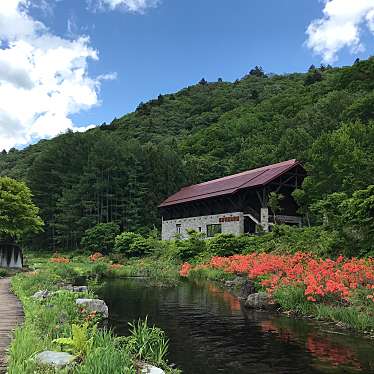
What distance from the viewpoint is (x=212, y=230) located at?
3909 cm

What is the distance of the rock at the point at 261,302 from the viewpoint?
1476 cm

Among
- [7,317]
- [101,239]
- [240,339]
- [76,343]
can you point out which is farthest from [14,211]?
[76,343]

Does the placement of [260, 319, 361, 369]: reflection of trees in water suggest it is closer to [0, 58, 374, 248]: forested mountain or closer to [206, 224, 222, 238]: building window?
[0, 58, 374, 248]: forested mountain

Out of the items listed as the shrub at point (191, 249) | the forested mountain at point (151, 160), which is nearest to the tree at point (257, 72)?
the forested mountain at point (151, 160)

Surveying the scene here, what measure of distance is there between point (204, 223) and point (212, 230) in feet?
4.87

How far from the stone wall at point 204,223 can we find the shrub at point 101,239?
216 inches

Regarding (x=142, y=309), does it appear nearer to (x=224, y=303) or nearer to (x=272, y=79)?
(x=224, y=303)

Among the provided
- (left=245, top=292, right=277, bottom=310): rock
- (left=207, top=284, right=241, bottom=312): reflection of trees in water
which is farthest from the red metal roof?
(left=245, top=292, right=277, bottom=310): rock

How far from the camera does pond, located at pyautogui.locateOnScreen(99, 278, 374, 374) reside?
8.45m

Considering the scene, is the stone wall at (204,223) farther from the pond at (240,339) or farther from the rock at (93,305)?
the rock at (93,305)

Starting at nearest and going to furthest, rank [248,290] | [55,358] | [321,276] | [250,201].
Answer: [55,358], [321,276], [248,290], [250,201]

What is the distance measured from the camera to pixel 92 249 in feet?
147

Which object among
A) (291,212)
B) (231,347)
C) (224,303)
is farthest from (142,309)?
(291,212)

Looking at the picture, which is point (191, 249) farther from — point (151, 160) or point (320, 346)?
point (151, 160)
